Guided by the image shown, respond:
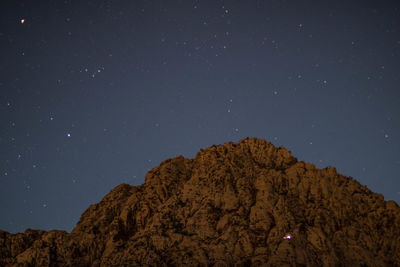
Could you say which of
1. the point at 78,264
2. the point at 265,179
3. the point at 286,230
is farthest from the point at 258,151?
the point at 78,264

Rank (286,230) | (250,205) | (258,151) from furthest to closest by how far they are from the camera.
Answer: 1. (258,151)
2. (250,205)
3. (286,230)

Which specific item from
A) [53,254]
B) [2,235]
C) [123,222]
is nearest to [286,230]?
[123,222]

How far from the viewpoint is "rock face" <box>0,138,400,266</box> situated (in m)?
53.0

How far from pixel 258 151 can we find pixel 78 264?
159 feet

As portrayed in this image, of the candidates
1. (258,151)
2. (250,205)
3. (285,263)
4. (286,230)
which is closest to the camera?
(285,263)

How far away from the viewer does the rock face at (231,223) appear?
53031 mm

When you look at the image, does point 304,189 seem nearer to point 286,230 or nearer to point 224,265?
point 286,230

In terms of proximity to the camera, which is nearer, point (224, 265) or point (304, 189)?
point (224, 265)

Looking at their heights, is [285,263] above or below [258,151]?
below

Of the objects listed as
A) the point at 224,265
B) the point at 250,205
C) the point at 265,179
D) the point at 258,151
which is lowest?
the point at 224,265

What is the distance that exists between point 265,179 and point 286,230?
44.0 ft

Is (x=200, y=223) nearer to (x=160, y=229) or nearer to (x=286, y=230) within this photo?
(x=160, y=229)

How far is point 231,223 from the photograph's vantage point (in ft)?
192

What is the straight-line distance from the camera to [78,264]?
188ft
